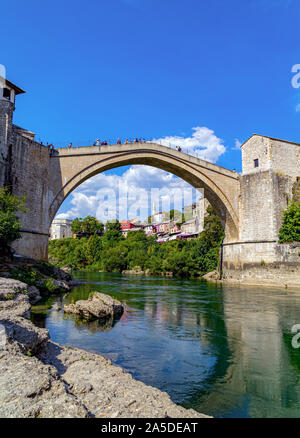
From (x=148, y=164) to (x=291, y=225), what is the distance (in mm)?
9812

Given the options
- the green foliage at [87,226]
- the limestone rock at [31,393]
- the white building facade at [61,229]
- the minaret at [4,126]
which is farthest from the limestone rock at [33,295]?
the white building facade at [61,229]

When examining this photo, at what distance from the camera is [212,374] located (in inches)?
167

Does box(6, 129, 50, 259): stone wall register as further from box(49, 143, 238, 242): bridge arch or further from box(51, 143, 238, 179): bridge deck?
box(51, 143, 238, 179): bridge deck

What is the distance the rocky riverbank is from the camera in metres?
1.94

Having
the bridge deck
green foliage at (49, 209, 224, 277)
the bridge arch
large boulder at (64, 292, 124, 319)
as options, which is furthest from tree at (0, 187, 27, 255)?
green foliage at (49, 209, 224, 277)

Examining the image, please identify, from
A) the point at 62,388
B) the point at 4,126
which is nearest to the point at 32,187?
the point at 4,126

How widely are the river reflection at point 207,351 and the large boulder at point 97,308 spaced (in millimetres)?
349

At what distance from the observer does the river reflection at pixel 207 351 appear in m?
3.50

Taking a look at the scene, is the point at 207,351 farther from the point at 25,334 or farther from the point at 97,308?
the point at 97,308

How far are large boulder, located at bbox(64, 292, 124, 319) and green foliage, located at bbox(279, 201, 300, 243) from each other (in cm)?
1312

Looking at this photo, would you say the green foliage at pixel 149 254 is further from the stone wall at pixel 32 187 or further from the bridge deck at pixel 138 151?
the stone wall at pixel 32 187
